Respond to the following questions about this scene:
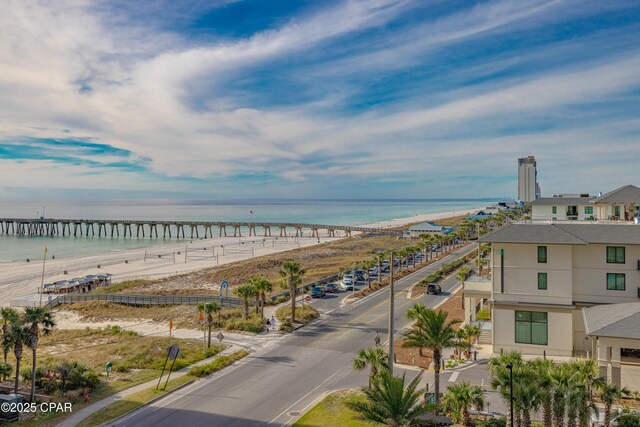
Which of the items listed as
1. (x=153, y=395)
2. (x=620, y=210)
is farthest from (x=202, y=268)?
(x=620, y=210)

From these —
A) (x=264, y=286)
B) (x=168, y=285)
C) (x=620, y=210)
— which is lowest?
(x=168, y=285)

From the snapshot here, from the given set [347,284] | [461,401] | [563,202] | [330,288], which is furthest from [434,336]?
[563,202]

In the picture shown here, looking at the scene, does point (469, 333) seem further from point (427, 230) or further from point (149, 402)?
point (427, 230)

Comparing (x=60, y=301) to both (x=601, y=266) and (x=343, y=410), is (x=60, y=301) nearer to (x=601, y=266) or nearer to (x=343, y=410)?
(x=343, y=410)

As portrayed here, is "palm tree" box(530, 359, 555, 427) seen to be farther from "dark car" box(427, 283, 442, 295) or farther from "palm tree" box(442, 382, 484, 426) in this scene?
"dark car" box(427, 283, 442, 295)

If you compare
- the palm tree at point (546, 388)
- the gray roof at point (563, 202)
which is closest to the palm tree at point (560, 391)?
the palm tree at point (546, 388)

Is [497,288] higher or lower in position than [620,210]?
lower
